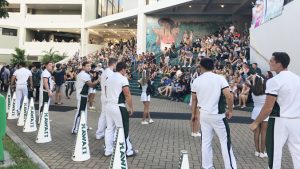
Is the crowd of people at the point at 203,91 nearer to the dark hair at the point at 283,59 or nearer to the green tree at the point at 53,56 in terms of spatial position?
the dark hair at the point at 283,59

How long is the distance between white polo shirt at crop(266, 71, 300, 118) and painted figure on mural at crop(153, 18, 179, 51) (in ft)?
95.2

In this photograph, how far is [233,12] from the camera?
31.9 metres

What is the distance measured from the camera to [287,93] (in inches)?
191

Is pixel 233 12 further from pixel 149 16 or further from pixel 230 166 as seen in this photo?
pixel 230 166

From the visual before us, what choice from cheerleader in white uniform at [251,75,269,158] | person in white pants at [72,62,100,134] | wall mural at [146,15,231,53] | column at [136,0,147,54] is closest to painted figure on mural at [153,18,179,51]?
wall mural at [146,15,231,53]

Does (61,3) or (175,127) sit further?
(61,3)

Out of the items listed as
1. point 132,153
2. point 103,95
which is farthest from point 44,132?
point 132,153

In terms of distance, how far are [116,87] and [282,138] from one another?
3.36 metres

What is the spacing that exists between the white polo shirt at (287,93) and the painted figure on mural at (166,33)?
95.2 feet

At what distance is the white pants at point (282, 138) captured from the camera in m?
4.82

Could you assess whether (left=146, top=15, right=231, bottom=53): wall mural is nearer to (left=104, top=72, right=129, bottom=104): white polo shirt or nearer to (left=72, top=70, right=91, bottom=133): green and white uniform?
(left=72, top=70, right=91, bottom=133): green and white uniform

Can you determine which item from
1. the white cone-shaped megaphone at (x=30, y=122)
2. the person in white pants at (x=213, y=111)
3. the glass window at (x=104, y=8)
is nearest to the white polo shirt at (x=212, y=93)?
the person in white pants at (x=213, y=111)

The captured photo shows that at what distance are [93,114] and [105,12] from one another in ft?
89.4

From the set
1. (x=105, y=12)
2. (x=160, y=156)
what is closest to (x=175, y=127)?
(x=160, y=156)
